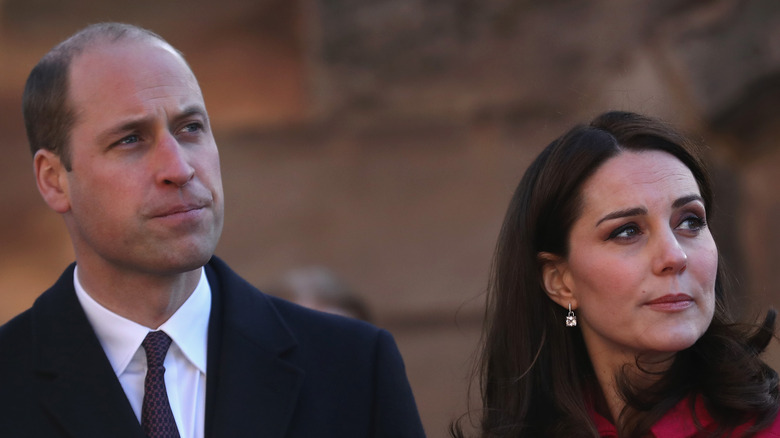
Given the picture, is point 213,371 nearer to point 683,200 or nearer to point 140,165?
point 140,165

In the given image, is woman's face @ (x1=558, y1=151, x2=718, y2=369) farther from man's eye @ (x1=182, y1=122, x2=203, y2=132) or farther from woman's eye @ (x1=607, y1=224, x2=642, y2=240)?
man's eye @ (x1=182, y1=122, x2=203, y2=132)

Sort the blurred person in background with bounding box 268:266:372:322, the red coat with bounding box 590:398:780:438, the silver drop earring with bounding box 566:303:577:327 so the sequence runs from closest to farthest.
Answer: the red coat with bounding box 590:398:780:438 → the silver drop earring with bounding box 566:303:577:327 → the blurred person in background with bounding box 268:266:372:322

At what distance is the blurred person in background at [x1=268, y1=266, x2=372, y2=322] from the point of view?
4.57 metres

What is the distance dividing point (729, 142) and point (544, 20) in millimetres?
1140

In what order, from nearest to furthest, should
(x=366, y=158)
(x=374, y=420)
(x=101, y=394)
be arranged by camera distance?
1. (x=101, y=394)
2. (x=374, y=420)
3. (x=366, y=158)

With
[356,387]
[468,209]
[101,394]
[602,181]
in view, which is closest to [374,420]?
[356,387]

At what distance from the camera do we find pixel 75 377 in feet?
8.91

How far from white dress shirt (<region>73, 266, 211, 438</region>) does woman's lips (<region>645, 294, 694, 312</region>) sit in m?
1.15

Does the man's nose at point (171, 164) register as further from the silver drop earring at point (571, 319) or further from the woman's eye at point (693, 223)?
the woman's eye at point (693, 223)

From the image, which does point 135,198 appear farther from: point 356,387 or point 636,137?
point 636,137

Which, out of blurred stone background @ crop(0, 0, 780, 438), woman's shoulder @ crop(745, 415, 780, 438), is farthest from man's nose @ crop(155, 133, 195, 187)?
blurred stone background @ crop(0, 0, 780, 438)

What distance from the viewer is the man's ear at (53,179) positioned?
2902 mm

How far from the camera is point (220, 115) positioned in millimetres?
5969

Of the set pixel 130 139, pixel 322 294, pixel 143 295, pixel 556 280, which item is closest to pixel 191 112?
pixel 130 139
